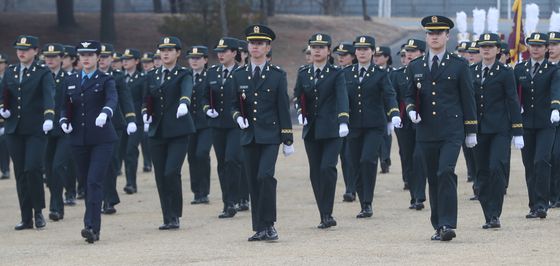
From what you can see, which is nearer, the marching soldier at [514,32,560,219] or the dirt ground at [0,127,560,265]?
the dirt ground at [0,127,560,265]

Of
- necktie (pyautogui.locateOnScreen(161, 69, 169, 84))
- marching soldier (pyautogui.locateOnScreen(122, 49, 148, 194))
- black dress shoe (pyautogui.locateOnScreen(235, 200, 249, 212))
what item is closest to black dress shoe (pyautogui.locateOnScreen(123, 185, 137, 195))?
marching soldier (pyautogui.locateOnScreen(122, 49, 148, 194))

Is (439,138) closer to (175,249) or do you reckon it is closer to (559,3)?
(175,249)

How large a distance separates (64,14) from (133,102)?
29952mm

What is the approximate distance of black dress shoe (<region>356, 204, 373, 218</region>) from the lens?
54.3ft

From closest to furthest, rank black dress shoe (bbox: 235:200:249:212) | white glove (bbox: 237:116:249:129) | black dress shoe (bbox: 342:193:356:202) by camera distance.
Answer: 1. white glove (bbox: 237:116:249:129)
2. black dress shoe (bbox: 235:200:249:212)
3. black dress shoe (bbox: 342:193:356:202)

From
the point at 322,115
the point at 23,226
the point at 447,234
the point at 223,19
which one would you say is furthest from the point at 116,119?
the point at 223,19

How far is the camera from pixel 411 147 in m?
19.0

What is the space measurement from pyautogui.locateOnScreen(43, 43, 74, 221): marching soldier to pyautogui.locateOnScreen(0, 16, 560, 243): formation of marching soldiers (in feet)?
0.07

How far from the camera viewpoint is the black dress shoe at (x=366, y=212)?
54.3 ft

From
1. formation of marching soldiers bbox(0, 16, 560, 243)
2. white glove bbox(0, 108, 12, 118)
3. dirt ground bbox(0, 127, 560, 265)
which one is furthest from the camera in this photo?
white glove bbox(0, 108, 12, 118)

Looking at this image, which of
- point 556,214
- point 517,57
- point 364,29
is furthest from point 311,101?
point 364,29

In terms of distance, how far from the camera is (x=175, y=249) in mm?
13531

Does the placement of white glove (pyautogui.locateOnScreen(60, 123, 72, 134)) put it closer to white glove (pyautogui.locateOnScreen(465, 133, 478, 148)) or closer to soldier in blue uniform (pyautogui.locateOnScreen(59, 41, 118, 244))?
soldier in blue uniform (pyautogui.locateOnScreen(59, 41, 118, 244))

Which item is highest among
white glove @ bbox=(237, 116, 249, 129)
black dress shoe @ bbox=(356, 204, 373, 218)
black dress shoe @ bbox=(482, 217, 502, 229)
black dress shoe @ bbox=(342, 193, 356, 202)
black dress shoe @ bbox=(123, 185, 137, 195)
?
white glove @ bbox=(237, 116, 249, 129)
